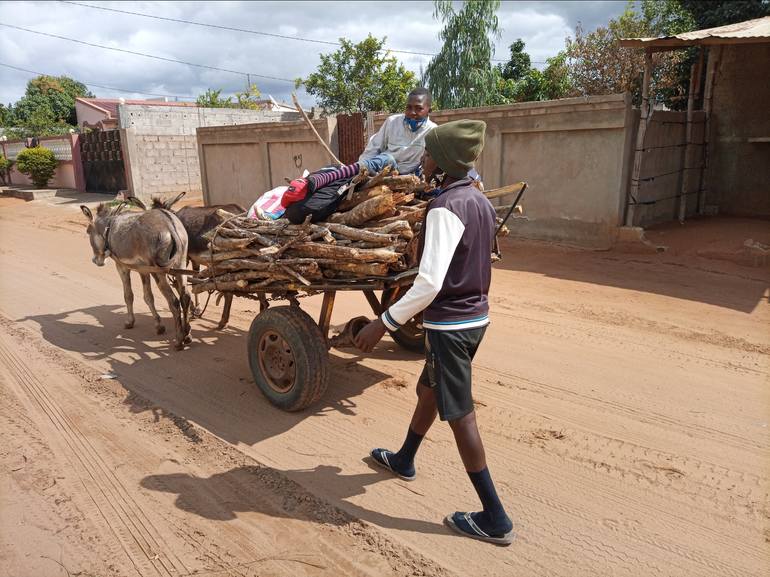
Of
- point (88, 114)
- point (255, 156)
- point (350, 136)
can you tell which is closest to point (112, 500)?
point (350, 136)

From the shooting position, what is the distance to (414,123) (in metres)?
4.48

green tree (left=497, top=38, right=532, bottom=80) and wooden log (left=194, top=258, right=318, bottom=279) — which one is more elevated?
green tree (left=497, top=38, right=532, bottom=80)

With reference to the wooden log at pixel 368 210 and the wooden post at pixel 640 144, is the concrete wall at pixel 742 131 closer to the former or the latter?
the wooden post at pixel 640 144

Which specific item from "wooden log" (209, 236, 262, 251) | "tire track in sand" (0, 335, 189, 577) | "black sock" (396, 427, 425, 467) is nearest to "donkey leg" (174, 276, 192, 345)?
"tire track in sand" (0, 335, 189, 577)

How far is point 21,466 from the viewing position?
3.52m

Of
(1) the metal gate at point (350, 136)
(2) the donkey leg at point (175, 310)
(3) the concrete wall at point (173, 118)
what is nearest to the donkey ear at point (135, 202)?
(2) the donkey leg at point (175, 310)

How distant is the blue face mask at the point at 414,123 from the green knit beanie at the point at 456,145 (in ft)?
6.40

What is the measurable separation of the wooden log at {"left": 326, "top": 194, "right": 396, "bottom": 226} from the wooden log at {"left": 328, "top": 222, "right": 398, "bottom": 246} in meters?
0.08

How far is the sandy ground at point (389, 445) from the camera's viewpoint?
2641 mm

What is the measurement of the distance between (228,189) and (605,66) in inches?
504

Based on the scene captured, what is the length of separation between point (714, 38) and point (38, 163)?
23.4 m

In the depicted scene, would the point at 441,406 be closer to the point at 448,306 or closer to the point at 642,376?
the point at 448,306

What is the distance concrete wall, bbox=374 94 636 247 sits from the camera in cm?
880

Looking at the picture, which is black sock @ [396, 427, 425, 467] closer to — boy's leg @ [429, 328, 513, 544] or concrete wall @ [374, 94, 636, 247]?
boy's leg @ [429, 328, 513, 544]
